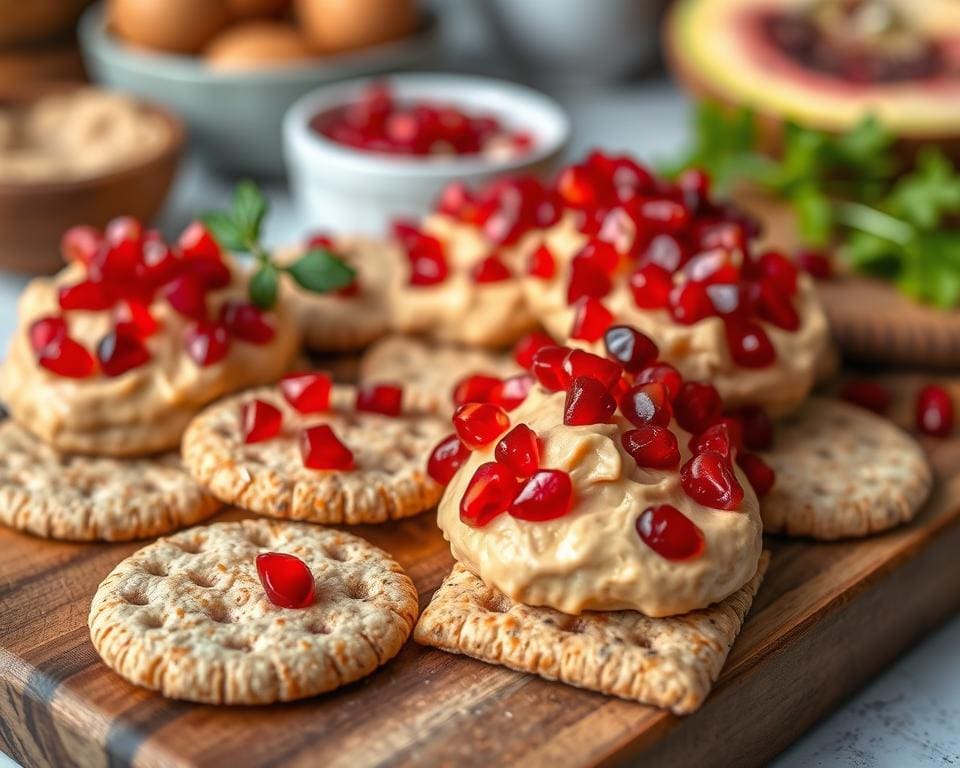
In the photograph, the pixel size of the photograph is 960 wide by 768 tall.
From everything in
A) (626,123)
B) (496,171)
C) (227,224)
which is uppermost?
(227,224)

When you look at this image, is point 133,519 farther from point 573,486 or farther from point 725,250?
point 725,250

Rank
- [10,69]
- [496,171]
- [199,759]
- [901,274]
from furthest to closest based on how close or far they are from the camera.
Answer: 1. [10,69]
2. [496,171]
3. [901,274]
4. [199,759]

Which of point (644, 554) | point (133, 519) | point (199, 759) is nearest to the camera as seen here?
point (199, 759)

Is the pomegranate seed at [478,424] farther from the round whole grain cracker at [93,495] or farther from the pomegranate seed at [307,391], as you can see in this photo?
the round whole grain cracker at [93,495]

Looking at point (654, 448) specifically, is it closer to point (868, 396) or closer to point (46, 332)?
point (868, 396)

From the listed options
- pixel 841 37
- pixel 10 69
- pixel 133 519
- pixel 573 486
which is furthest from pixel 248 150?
pixel 573 486

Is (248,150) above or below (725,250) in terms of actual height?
below

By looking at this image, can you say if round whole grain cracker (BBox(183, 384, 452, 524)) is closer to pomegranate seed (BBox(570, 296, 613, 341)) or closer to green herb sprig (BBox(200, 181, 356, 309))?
green herb sprig (BBox(200, 181, 356, 309))
